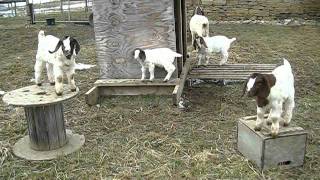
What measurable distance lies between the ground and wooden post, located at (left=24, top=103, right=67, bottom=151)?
0.98 feet

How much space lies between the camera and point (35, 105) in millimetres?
4070

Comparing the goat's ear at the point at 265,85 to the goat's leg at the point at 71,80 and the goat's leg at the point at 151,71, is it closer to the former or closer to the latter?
the goat's leg at the point at 71,80

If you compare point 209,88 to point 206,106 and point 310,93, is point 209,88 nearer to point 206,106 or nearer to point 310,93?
point 206,106

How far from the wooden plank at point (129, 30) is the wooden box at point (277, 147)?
2490 mm

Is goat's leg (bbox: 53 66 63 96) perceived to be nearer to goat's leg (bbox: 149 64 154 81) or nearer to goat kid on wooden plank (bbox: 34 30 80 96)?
goat kid on wooden plank (bbox: 34 30 80 96)

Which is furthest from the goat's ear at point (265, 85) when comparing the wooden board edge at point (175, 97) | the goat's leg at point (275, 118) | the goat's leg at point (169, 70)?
the goat's leg at point (169, 70)

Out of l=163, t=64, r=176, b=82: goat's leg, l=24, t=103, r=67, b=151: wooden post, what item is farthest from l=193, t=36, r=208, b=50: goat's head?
l=24, t=103, r=67, b=151: wooden post

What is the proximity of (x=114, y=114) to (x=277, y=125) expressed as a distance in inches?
96.7

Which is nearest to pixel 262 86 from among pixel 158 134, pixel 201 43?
pixel 158 134

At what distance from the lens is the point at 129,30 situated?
20.0ft

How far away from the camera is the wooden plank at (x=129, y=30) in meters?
5.97

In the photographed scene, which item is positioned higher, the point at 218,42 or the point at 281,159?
the point at 218,42

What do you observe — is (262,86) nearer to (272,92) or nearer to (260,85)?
(260,85)

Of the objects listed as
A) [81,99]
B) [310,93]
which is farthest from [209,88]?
[81,99]
